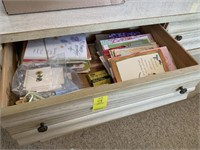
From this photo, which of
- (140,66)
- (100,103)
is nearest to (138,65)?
(140,66)

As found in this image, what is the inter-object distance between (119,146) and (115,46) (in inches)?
17.5

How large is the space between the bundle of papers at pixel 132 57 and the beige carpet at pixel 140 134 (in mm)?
315

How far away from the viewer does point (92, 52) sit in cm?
85

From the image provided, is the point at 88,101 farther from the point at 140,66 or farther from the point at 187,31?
the point at 187,31

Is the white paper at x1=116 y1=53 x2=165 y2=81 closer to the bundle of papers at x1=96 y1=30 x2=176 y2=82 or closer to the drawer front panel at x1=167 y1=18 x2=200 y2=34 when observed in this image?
the bundle of papers at x1=96 y1=30 x2=176 y2=82

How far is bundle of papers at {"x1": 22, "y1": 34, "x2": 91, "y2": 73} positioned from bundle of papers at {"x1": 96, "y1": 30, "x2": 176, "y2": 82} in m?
0.09

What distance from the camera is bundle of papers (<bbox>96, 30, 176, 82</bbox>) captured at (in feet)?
2.33

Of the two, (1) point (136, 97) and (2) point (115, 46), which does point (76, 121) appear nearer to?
(1) point (136, 97)

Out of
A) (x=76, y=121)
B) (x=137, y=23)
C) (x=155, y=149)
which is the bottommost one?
(x=155, y=149)

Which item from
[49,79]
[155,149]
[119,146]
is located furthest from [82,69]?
[155,149]

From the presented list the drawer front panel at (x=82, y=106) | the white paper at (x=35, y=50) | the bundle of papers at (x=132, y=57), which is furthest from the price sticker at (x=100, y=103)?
the white paper at (x=35, y=50)

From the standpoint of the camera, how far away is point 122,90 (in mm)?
565

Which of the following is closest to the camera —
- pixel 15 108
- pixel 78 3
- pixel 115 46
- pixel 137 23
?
pixel 15 108

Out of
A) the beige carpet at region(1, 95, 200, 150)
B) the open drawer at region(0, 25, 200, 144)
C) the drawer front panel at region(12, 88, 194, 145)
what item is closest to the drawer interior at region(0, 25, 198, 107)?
the open drawer at region(0, 25, 200, 144)
